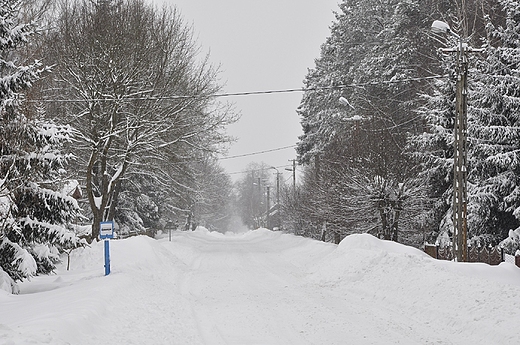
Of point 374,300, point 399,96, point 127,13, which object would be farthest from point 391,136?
point 374,300

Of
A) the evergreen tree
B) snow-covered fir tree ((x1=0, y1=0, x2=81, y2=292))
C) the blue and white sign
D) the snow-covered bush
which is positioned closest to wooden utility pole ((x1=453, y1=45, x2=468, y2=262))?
the snow-covered bush

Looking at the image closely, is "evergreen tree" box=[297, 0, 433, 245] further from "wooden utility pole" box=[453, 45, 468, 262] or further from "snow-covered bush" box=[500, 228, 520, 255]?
"snow-covered bush" box=[500, 228, 520, 255]

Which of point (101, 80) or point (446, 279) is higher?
point (101, 80)

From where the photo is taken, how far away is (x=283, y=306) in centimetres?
1184

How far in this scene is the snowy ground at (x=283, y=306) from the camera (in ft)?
27.7

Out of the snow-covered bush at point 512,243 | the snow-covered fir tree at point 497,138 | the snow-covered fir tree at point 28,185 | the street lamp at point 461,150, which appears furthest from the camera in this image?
the snow-covered fir tree at point 497,138

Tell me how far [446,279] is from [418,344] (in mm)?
3721

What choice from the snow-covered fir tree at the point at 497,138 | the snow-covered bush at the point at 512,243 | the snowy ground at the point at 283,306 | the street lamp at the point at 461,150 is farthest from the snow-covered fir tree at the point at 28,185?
the snow-covered fir tree at the point at 497,138

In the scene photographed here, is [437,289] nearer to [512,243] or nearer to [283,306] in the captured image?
[283,306]

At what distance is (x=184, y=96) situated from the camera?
25578 mm

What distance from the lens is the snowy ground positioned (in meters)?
8.44

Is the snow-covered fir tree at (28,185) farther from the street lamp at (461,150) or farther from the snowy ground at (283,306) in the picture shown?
the street lamp at (461,150)

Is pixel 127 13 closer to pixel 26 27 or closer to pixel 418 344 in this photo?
pixel 26 27

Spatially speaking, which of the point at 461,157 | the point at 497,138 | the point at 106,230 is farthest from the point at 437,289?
the point at 497,138
